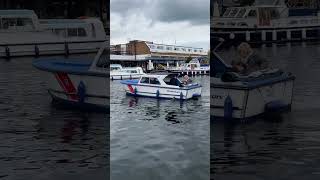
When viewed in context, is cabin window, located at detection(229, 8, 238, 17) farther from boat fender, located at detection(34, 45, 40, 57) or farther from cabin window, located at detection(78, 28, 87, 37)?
boat fender, located at detection(34, 45, 40, 57)

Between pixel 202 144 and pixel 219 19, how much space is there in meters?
0.87

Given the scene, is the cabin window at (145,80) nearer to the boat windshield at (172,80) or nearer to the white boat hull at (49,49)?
the boat windshield at (172,80)

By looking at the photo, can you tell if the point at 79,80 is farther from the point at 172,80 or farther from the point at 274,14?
the point at 274,14

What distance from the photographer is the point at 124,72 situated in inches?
145

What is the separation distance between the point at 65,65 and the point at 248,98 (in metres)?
1.31

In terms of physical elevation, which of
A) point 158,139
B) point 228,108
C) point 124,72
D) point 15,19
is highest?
point 15,19

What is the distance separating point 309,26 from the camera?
3.71 metres

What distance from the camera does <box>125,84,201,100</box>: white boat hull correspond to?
11.9 ft

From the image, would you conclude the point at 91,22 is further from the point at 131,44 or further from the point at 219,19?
the point at 219,19

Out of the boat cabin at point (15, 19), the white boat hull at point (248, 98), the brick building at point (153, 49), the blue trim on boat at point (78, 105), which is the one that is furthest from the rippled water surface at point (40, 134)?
the white boat hull at point (248, 98)

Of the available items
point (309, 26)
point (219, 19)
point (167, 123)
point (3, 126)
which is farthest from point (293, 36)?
point (3, 126)

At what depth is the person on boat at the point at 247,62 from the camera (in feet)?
11.9

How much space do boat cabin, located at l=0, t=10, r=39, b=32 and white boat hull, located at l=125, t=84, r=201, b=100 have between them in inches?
32.8

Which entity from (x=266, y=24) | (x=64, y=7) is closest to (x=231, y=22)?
(x=266, y=24)
